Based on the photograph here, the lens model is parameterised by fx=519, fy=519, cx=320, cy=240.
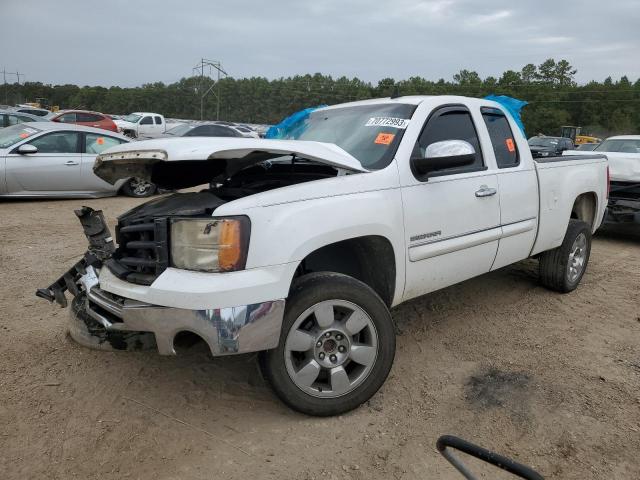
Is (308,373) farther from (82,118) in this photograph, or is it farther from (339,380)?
(82,118)

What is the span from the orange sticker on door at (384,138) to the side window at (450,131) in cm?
18

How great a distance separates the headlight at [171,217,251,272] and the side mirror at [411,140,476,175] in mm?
1295

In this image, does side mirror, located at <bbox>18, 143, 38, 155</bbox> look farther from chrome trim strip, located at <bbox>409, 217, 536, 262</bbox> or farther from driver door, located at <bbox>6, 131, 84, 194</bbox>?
chrome trim strip, located at <bbox>409, 217, 536, 262</bbox>

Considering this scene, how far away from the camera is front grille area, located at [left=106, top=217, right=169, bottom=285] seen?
2705 mm

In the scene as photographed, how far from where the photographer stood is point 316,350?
9.41 feet

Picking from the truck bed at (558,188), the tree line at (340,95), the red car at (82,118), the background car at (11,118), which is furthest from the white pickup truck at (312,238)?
the tree line at (340,95)

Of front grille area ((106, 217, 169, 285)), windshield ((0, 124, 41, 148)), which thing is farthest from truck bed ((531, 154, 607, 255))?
windshield ((0, 124, 41, 148))

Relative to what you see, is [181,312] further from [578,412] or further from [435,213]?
[578,412]

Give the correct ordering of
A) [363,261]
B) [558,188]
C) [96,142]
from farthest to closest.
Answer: [96,142], [558,188], [363,261]

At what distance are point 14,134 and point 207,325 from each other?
937 centimetres

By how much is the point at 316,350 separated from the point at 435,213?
1271mm

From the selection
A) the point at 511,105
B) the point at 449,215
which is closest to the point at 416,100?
the point at 449,215

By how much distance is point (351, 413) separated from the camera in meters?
3.01

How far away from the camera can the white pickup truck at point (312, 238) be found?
8.55 ft
